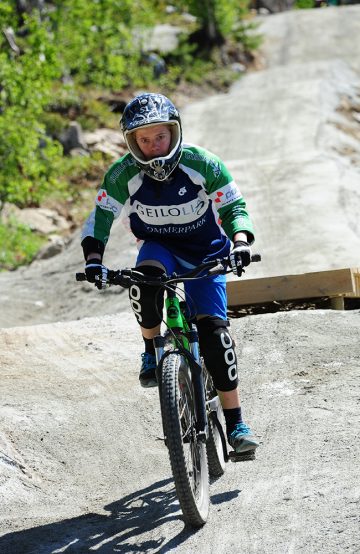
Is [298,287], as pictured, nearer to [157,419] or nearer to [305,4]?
[157,419]

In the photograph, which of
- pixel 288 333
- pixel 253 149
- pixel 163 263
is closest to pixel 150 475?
pixel 163 263

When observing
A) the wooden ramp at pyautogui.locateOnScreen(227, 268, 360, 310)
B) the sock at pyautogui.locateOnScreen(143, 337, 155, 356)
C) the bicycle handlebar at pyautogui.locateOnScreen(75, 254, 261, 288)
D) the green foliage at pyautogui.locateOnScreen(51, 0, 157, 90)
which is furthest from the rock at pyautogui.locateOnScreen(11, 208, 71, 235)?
the bicycle handlebar at pyautogui.locateOnScreen(75, 254, 261, 288)

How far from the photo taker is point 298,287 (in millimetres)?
9094

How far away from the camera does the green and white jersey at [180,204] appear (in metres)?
5.30

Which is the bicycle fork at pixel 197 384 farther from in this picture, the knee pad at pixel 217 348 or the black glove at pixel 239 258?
the black glove at pixel 239 258

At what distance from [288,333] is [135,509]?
334 cm

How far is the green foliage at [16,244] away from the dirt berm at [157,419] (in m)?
1.83

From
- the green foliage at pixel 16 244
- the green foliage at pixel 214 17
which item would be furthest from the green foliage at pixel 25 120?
the green foliage at pixel 214 17

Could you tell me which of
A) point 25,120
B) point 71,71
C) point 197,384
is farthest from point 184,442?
point 71,71

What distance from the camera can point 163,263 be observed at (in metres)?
5.17

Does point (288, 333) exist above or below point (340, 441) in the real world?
above

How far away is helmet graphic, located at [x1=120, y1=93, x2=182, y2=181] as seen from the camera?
199 inches

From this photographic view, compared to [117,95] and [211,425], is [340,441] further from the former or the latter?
[117,95]

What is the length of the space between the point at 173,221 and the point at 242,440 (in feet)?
4.61
